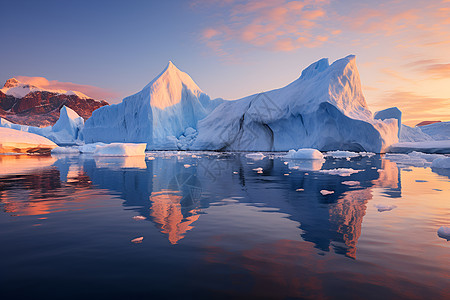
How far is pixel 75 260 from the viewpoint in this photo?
2.24 m

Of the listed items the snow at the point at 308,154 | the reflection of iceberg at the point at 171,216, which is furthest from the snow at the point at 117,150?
the reflection of iceberg at the point at 171,216

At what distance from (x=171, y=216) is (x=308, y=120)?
25194mm

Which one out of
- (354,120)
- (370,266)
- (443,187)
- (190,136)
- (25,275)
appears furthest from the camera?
(190,136)

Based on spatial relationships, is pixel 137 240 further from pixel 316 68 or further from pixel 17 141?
pixel 316 68

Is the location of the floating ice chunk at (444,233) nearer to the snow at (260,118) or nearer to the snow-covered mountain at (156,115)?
the snow at (260,118)

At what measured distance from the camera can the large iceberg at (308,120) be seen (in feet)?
80.5

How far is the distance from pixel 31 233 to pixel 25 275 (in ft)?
3.87

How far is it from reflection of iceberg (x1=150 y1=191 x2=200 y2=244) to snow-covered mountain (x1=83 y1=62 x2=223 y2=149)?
32053mm

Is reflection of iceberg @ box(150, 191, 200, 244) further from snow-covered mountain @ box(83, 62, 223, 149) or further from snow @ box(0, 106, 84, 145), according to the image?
snow @ box(0, 106, 84, 145)

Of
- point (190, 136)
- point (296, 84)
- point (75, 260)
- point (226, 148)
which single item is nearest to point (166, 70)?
point (190, 136)

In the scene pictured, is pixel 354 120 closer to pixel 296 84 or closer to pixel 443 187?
pixel 296 84

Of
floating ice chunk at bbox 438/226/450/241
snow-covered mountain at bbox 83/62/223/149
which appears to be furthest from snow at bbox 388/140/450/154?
floating ice chunk at bbox 438/226/450/241

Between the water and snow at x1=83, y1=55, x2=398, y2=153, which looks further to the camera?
snow at x1=83, y1=55, x2=398, y2=153

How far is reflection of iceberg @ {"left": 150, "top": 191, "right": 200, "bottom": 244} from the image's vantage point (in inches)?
118
